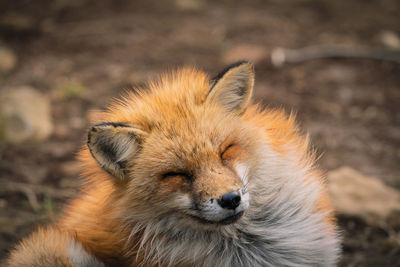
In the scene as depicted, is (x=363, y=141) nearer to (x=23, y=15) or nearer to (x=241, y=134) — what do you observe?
(x=241, y=134)

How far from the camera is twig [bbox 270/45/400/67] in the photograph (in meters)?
6.74

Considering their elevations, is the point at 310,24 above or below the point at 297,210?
above

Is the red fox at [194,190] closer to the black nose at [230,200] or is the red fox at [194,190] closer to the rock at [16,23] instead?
the black nose at [230,200]

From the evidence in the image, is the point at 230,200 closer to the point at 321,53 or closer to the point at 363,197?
the point at 363,197

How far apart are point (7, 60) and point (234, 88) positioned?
5.66 metres

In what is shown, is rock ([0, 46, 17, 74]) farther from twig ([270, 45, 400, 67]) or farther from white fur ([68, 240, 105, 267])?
white fur ([68, 240, 105, 267])

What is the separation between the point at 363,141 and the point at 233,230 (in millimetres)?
3323

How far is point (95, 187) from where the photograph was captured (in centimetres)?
282

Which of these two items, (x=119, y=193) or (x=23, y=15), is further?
(x=23, y=15)

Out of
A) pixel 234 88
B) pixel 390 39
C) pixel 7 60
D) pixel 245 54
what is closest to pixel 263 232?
pixel 234 88

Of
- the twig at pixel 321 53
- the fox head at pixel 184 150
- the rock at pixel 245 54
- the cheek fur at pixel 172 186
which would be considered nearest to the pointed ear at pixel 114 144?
the fox head at pixel 184 150

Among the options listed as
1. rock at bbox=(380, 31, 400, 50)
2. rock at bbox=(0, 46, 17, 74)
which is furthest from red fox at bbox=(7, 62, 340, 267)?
rock at bbox=(380, 31, 400, 50)

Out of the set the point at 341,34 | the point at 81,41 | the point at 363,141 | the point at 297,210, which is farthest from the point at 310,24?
the point at 297,210

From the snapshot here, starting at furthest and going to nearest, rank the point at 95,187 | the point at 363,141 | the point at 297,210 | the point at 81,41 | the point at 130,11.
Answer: the point at 130,11 < the point at 81,41 < the point at 363,141 < the point at 95,187 < the point at 297,210
